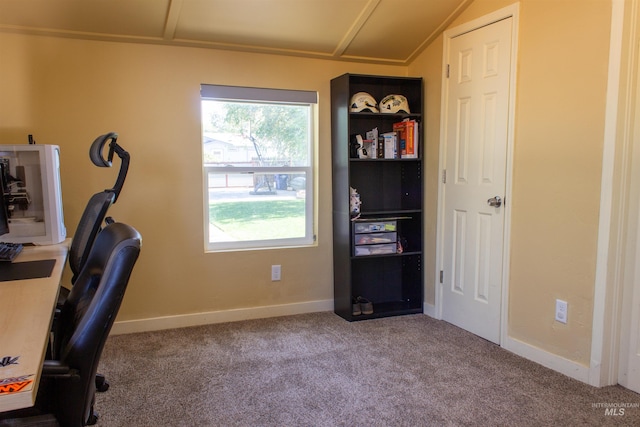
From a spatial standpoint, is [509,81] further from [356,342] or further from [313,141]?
[356,342]

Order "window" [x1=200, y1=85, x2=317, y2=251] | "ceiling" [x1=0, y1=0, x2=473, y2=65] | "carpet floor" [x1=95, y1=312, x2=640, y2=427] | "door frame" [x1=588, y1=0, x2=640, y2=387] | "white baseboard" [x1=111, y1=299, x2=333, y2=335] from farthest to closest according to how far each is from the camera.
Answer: "window" [x1=200, y1=85, x2=317, y2=251]
"white baseboard" [x1=111, y1=299, x2=333, y2=335]
"ceiling" [x1=0, y1=0, x2=473, y2=65]
"door frame" [x1=588, y1=0, x2=640, y2=387]
"carpet floor" [x1=95, y1=312, x2=640, y2=427]

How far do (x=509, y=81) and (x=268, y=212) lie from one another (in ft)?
6.34

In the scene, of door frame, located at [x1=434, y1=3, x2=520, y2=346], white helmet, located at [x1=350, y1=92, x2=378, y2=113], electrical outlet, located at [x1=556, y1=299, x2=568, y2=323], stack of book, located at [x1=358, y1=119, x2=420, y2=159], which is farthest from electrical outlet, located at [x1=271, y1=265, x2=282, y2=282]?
electrical outlet, located at [x1=556, y1=299, x2=568, y2=323]

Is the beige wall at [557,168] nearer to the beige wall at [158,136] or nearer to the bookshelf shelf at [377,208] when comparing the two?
the bookshelf shelf at [377,208]

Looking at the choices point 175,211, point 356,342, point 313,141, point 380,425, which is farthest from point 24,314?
point 313,141

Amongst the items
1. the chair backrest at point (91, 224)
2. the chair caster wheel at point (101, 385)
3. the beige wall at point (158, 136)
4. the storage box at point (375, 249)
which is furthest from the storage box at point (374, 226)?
the chair caster wheel at point (101, 385)

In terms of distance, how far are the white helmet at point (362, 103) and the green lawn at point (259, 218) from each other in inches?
33.3

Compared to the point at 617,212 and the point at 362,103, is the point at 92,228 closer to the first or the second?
the point at 362,103

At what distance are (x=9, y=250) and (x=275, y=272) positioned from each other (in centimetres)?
177

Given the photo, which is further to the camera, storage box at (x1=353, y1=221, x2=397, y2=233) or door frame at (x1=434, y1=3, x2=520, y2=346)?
storage box at (x1=353, y1=221, x2=397, y2=233)

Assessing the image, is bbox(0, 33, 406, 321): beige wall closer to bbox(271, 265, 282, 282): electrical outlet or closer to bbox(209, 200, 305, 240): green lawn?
bbox(271, 265, 282, 282): electrical outlet

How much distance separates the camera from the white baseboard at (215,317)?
10.2ft

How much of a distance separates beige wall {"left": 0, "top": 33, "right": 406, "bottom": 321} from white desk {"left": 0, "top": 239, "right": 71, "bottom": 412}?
1190mm

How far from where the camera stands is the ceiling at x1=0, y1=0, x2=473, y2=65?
2.62 m
